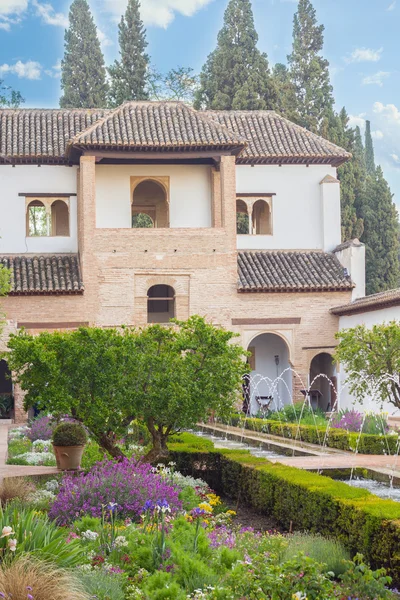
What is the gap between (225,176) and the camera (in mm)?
27500

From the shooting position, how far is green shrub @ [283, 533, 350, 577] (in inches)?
299

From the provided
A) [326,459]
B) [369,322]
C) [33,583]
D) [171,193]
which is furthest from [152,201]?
[33,583]

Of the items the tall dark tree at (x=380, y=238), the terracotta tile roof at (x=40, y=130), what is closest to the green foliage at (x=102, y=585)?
the terracotta tile roof at (x=40, y=130)

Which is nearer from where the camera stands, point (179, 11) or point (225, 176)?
point (225, 176)

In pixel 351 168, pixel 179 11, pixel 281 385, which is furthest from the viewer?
pixel 179 11

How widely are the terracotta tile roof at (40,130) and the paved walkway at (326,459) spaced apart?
41.0 ft

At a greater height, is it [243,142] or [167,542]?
[243,142]

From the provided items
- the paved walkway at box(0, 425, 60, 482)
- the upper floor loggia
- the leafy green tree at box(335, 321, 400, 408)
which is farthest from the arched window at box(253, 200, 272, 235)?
the paved walkway at box(0, 425, 60, 482)

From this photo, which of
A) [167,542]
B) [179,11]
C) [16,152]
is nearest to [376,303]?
[16,152]

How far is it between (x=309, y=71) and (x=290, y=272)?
46.7ft

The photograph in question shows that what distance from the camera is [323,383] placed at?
29.8 m

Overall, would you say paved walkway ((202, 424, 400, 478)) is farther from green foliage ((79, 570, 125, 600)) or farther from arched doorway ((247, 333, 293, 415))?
arched doorway ((247, 333, 293, 415))

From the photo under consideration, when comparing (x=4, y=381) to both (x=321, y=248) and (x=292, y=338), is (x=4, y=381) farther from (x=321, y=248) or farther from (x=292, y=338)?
(x=321, y=248)

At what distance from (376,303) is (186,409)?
12.7 meters
